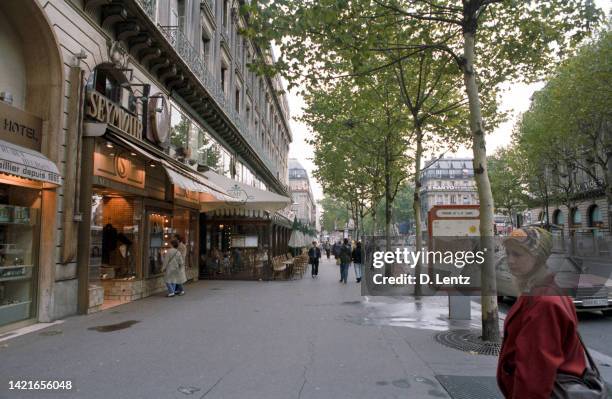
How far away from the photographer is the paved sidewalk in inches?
204

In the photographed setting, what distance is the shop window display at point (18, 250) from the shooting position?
8094 millimetres

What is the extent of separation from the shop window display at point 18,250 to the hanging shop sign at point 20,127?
88 cm

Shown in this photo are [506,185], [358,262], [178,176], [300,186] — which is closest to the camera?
[178,176]

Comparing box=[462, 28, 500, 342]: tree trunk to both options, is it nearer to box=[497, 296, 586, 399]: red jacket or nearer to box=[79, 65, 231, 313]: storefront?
box=[497, 296, 586, 399]: red jacket

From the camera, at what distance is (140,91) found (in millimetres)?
12883

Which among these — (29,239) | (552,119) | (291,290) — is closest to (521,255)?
(29,239)

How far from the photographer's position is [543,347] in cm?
217

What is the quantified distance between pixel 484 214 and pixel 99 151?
841 cm

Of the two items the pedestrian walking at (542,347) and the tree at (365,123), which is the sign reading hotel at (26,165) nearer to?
the pedestrian walking at (542,347)

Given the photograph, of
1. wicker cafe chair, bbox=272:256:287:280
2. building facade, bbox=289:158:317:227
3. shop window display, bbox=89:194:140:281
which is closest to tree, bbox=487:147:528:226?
wicker cafe chair, bbox=272:256:287:280

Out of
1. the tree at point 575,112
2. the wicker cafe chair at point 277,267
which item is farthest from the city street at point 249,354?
the tree at point 575,112

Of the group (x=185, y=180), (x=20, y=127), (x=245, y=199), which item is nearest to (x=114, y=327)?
(x=20, y=127)

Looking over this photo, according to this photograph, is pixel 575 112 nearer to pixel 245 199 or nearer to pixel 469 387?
pixel 245 199

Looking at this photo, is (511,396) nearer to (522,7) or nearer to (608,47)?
(522,7)
